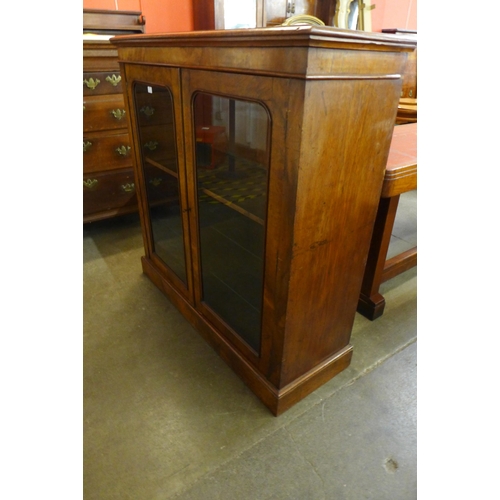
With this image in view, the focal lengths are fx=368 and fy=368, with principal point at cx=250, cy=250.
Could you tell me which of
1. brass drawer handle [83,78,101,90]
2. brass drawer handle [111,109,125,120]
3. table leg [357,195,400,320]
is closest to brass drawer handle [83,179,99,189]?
brass drawer handle [111,109,125,120]

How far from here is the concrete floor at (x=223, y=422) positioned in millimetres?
1110

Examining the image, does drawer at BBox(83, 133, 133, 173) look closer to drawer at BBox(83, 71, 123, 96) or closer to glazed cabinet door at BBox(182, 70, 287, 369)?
drawer at BBox(83, 71, 123, 96)

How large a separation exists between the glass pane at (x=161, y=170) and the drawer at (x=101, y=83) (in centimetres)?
59

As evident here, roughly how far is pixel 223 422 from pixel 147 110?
1.26 metres

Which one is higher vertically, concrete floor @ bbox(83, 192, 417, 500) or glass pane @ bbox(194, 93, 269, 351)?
glass pane @ bbox(194, 93, 269, 351)

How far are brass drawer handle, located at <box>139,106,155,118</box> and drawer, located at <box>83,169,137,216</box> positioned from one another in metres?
0.82

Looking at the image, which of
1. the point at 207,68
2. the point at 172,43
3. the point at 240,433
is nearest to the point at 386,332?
the point at 240,433

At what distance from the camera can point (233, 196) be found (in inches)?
49.8

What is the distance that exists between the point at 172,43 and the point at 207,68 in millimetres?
207

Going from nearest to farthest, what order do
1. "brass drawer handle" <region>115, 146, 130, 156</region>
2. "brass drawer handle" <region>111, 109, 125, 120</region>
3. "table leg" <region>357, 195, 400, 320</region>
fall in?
"table leg" <region>357, 195, 400, 320</region> < "brass drawer handle" <region>111, 109, 125, 120</region> < "brass drawer handle" <region>115, 146, 130, 156</region>

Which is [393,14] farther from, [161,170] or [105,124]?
[161,170]

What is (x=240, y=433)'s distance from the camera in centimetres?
126

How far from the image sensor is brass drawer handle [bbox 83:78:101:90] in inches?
78.1
